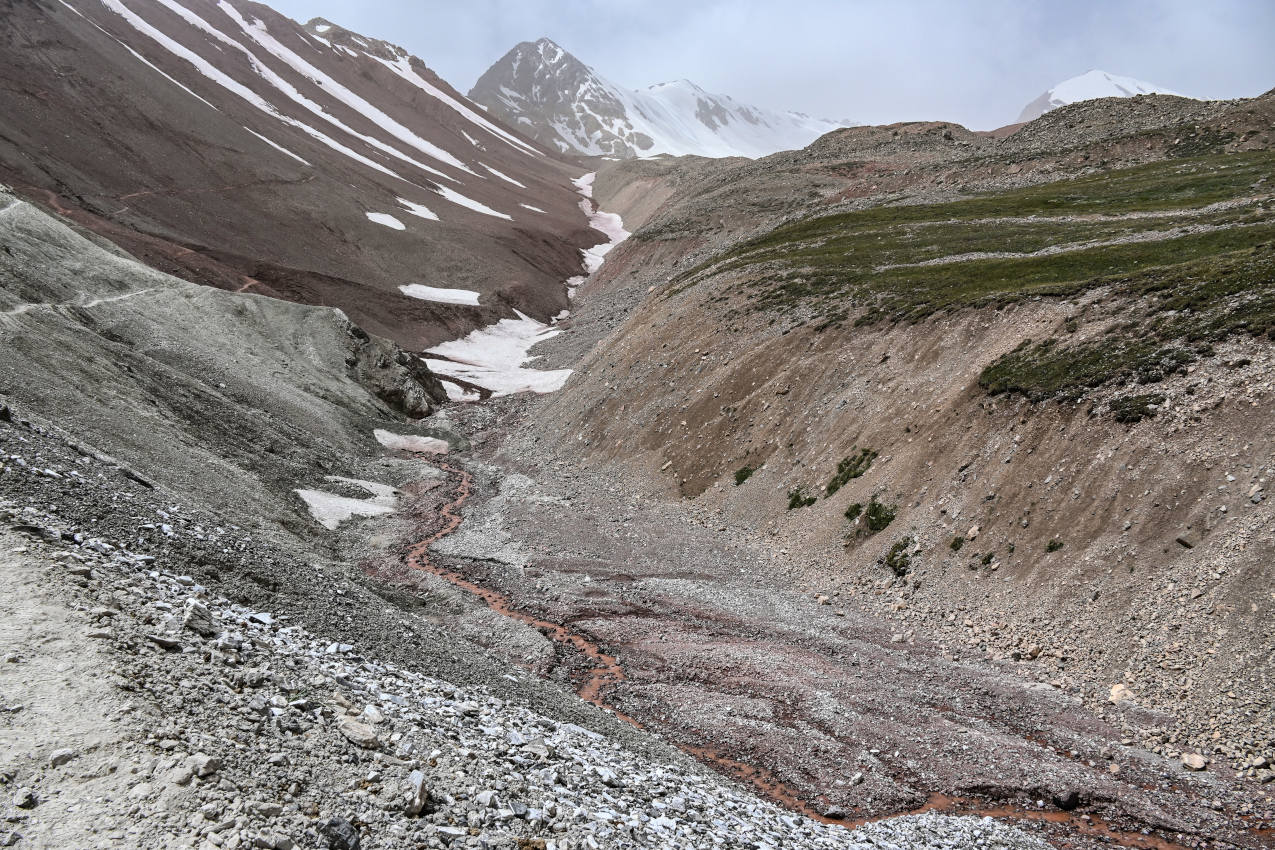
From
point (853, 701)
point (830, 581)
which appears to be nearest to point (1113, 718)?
point (853, 701)

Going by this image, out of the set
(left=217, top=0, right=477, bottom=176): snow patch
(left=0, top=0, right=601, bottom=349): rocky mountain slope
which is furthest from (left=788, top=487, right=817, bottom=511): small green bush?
(left=217, top=0, right=477, bottom=176): snow patch

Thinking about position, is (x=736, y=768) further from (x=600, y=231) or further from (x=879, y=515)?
(x=600, y=231)

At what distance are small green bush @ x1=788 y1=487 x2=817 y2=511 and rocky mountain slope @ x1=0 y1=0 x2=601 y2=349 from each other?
56364 millimetres

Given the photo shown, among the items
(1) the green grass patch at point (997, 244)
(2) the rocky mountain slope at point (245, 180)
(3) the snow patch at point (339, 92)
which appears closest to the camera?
(1) the green grass patch at point (997, 244)

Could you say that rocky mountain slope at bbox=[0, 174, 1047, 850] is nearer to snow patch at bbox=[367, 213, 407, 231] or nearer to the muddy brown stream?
the muddy brown stream

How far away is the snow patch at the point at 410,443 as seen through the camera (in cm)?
5266

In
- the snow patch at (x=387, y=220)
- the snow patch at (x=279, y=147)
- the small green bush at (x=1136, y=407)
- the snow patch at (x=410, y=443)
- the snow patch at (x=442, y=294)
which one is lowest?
the snow patch at (x=410, y=443)

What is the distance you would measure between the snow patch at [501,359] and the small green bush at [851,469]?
3454 centimetres

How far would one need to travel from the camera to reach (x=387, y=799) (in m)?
10.8

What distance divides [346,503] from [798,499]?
22690 mm

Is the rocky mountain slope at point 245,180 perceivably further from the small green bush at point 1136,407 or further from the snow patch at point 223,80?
the small green bush at point 1136,407

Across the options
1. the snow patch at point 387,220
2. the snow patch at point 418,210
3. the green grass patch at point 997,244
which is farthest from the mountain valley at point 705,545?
the snow patch at point 418,210

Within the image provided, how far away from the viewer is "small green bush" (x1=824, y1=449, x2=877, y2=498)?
3416 centimetres

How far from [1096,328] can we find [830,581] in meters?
15.0
